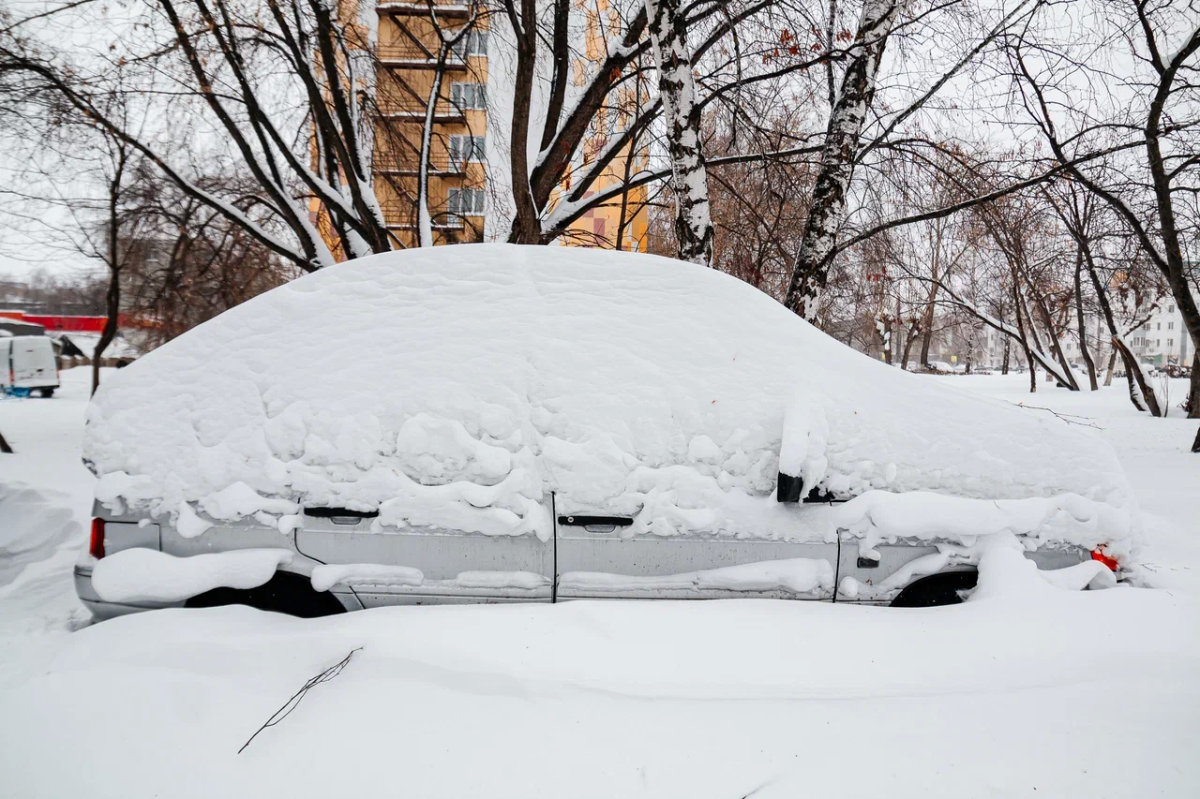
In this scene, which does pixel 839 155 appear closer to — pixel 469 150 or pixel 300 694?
pixel 469 150

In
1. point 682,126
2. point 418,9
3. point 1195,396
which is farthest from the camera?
point 1195,396

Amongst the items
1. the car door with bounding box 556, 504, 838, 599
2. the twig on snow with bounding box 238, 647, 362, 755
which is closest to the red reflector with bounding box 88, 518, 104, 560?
the twig on snow with bounding box 238, 647, 362, 755

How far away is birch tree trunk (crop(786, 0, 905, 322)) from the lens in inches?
221

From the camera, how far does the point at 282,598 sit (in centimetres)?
239

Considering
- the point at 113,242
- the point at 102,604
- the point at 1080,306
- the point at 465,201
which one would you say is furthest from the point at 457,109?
the point at 1080,306

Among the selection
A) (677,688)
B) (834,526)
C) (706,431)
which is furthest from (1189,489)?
(677,688)

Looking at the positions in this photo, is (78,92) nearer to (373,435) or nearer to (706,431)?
(373,435)

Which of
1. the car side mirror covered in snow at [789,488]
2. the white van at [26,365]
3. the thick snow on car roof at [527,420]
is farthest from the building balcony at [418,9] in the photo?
the white van at [26,365]

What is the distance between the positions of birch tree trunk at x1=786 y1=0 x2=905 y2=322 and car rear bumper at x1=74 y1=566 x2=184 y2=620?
17.5 ft

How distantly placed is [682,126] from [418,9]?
5.73 meters

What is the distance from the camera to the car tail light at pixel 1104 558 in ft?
8.25

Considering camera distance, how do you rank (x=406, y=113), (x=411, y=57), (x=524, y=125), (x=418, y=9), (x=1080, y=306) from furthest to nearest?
(x=1080, y=306) < (x=411, y=57) < (x=406, y=113) < (x=418, y=9) < (x=524, y=125)

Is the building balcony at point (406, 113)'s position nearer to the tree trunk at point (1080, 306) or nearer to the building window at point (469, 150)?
the building window at point (469, 150)

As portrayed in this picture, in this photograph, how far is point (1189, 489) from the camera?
5.36 metres
